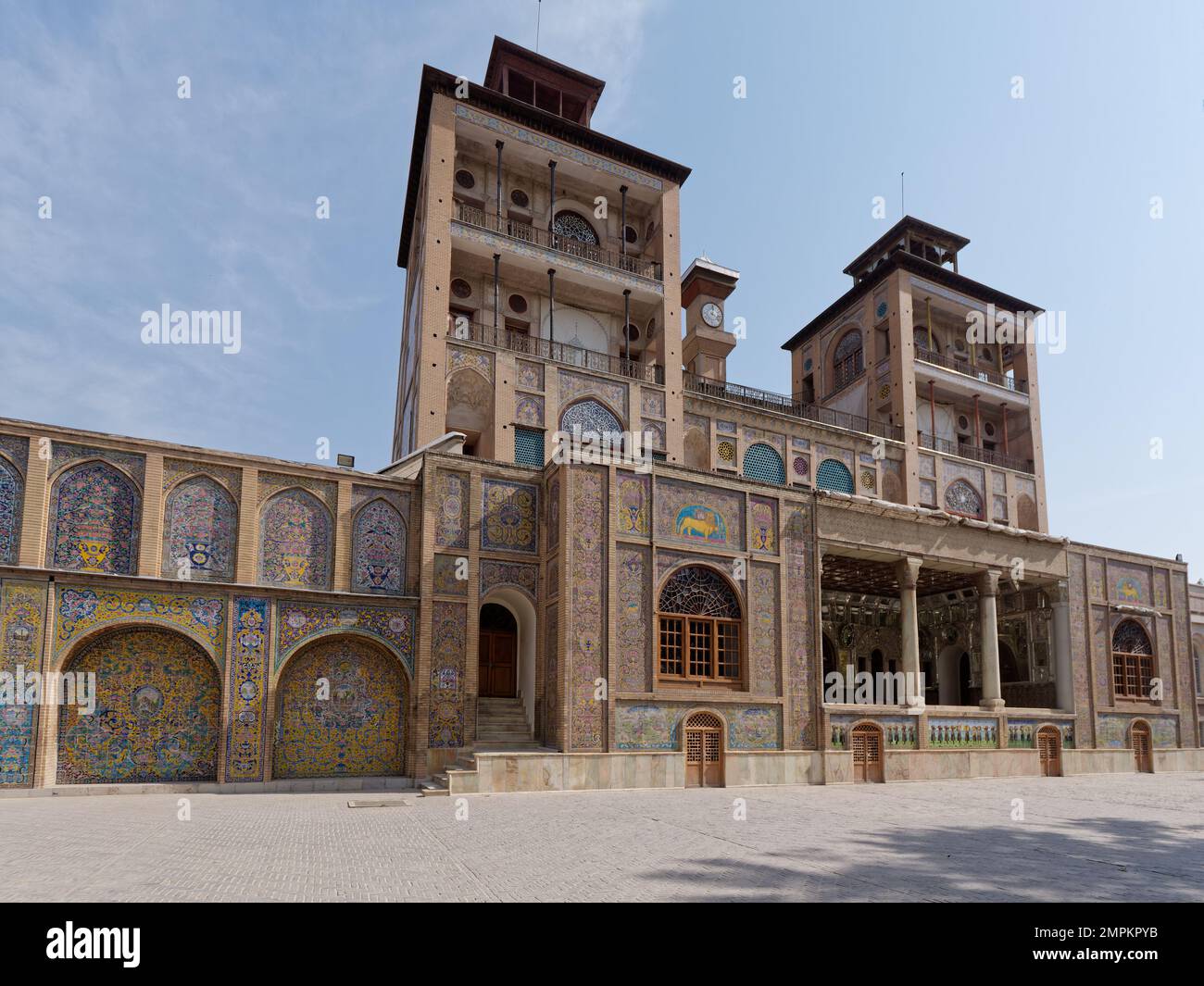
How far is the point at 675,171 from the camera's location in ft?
94.9

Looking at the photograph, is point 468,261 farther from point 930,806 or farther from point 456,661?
point 930,806

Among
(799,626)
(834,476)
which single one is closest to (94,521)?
(799,626)

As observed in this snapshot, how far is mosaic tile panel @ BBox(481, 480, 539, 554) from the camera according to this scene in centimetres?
1975

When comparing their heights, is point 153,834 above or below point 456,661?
below

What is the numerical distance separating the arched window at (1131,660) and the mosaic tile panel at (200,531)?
81.5ft

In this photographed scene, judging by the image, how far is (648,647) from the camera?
62.2 feet

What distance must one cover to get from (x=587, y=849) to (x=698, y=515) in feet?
36.4

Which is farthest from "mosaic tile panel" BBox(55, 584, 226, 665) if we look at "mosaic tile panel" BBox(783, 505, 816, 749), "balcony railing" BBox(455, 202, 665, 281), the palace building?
"balcony railing" BBox(455, 202, 665, 281)

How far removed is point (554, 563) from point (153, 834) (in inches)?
387

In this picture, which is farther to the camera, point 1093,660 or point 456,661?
point 1093,660
